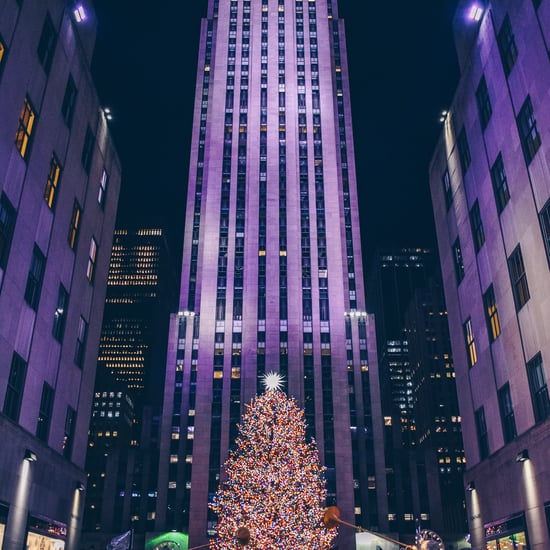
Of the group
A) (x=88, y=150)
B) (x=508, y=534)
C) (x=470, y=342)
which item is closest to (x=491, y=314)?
(x=470, y=342)

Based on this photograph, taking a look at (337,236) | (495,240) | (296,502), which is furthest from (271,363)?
(495,240)

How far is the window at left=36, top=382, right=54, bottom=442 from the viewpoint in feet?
75.2

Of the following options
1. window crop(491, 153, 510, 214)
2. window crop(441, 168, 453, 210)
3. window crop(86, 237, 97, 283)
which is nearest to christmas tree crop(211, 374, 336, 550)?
window crop(86, 237, 97, 283)

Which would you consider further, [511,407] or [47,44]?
[47,44]

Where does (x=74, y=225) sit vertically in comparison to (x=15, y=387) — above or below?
above

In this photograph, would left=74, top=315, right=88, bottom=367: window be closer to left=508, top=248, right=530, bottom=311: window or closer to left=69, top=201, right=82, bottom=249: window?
left=69, top=201, right=82, bottom=249: window

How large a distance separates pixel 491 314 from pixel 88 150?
21.7 meters

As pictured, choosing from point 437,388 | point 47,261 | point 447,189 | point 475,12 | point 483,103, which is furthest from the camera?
point 437,388

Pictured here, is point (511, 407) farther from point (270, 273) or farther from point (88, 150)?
point (270, 273)

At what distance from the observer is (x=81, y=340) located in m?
28.6

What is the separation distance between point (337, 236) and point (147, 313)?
12672 centimetres

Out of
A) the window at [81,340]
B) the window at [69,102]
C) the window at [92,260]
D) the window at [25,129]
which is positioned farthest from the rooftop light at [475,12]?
the window at [81,340]

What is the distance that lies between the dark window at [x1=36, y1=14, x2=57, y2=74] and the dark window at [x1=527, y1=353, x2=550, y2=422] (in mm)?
22427

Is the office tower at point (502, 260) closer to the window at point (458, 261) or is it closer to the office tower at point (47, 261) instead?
the window at point (458, 261)
